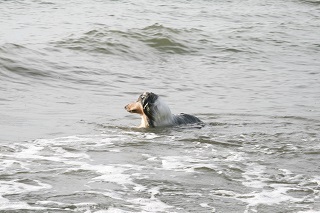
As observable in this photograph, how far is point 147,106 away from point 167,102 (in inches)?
104

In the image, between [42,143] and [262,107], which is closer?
[42,143]

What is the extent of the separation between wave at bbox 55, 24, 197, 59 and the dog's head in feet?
25.1

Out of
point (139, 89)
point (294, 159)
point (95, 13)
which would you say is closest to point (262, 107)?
point (139, 89)

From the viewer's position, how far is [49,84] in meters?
13.3

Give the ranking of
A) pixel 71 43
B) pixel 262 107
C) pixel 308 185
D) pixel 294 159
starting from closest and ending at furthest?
pixel 308 185 → pixel 294 159 → pixel 262 107 → pixel 71 43

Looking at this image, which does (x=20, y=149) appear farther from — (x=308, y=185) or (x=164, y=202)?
(x=308, y=185)

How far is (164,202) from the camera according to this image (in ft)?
20.3

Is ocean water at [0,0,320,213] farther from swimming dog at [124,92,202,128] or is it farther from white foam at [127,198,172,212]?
swimming dog at [124,92,202,128]

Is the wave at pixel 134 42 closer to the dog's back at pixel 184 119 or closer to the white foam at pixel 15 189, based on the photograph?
the dog's back at pixel 184 119

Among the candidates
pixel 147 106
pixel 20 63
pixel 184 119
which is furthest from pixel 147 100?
pixel 20 63

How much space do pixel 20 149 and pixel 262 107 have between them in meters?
4.86

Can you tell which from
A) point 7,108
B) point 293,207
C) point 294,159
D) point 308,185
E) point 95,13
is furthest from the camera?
point 95,13

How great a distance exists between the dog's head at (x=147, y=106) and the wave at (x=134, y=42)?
25.1 ft

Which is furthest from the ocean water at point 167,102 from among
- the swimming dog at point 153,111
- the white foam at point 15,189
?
the swimming dog at point 153,111
